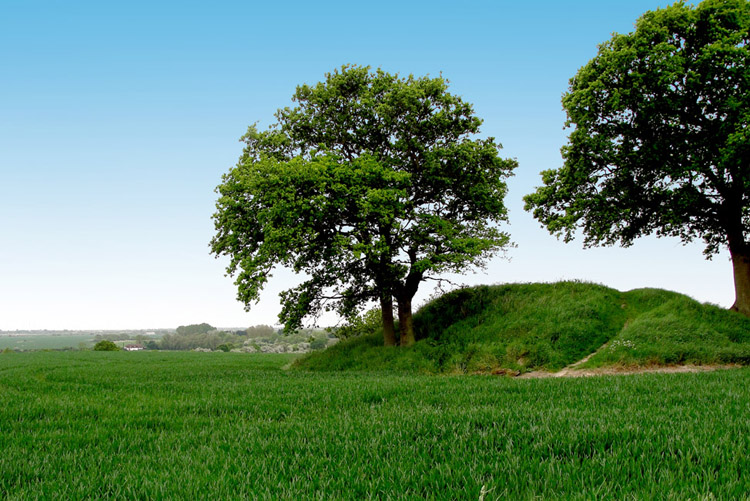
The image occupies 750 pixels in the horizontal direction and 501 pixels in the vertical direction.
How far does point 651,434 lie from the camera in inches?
217

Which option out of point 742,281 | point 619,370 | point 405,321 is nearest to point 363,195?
point 405,321

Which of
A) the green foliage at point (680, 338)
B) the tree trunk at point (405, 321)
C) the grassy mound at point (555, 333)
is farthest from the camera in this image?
the tree trunk at point (405, 321)

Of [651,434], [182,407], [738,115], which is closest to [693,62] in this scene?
[738,115]

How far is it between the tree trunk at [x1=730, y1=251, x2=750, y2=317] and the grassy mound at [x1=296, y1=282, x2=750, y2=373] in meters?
1.10

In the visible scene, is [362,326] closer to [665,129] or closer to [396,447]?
[665,129]

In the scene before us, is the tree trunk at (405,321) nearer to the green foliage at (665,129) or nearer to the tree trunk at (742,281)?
the green foliage at (665,129)

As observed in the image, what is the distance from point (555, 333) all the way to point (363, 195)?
11.3 m

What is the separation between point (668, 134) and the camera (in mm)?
22203

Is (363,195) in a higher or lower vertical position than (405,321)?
higher

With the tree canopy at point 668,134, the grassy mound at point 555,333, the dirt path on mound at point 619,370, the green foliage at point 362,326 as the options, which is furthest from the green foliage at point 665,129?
the green foliage at point 362,326

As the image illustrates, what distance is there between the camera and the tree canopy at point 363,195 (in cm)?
2130

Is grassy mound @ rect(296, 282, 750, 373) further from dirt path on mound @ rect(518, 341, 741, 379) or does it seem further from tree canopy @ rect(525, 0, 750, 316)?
tree canopy @ rect(525, 0, 750, 316)

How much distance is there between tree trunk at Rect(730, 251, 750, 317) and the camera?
22.5 metres

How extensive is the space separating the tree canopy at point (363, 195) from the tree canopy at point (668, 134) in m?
4.74
